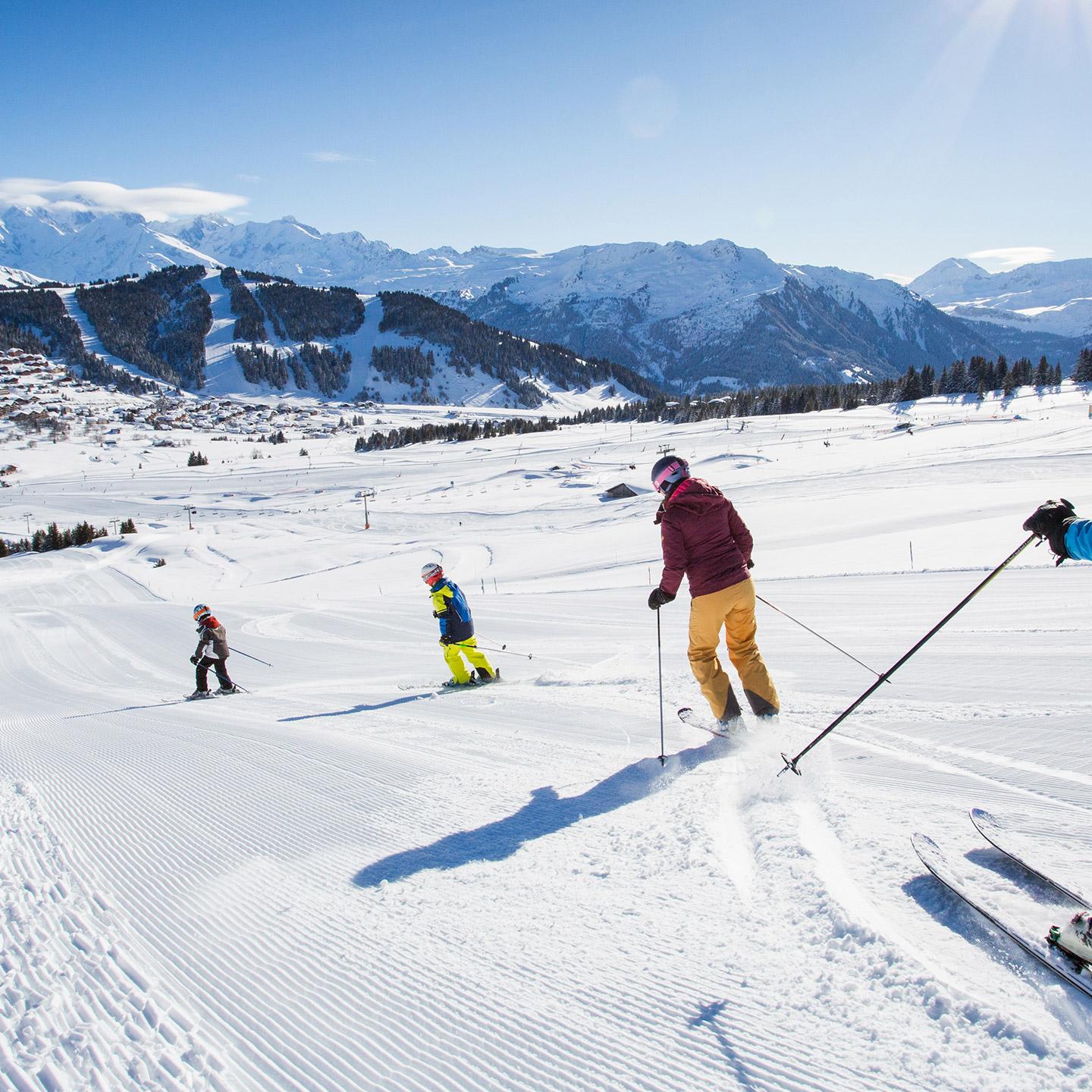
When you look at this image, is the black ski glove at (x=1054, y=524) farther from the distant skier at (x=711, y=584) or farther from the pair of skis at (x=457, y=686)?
the pair of skis at (x=457, y=686)

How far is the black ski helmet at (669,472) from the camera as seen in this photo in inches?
181

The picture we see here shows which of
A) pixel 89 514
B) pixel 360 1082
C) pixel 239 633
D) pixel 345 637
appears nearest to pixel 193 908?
pixel 360 1082

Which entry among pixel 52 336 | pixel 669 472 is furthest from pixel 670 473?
pixel 52 336

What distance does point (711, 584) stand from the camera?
4.50 m

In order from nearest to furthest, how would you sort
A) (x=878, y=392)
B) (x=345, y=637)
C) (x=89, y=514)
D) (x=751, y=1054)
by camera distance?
(x=751, y=1054)
(x=345, y=637)
(x=89, y=514)
(x=878, y=392)

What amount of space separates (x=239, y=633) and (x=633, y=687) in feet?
38.2

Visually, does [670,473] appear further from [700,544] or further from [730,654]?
[730,654]

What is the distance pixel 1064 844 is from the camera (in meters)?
2.71

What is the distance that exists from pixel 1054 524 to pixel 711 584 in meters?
1.98

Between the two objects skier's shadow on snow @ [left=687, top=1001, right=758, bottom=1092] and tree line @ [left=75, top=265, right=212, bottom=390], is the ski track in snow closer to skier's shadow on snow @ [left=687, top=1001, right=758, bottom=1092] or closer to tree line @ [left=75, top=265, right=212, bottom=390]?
skier's shadow on snow @ [left=687, top=1001, right=758, bottom=1092]

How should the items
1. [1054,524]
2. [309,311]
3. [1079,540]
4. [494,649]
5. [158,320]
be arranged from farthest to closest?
[309,311], [158,320], [494,649], [1054,524], [1079,540]

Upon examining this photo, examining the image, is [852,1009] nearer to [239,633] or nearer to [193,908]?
[193,908]

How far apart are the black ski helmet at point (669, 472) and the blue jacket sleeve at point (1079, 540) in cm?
221

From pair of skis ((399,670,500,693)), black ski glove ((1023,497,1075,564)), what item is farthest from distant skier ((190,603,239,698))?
black ski glove ((1023,497,1075,564))
